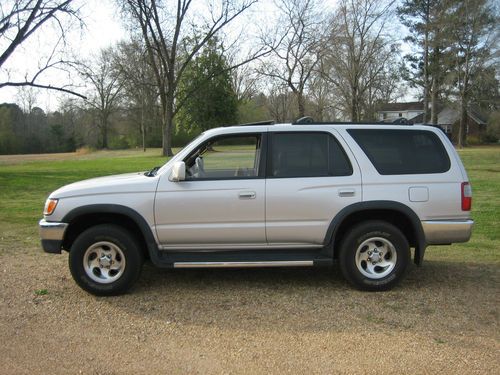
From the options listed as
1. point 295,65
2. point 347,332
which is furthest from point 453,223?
point 295,65

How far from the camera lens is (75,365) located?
3.63 meters

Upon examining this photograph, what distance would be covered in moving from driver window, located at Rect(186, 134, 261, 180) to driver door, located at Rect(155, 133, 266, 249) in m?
0.09

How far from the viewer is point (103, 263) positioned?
203 inches

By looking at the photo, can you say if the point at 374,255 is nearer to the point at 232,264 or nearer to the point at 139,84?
the point at 232,264

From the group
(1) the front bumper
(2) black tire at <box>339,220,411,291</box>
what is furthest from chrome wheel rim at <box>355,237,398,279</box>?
(1) the front bumper

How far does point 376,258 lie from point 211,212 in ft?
6.06

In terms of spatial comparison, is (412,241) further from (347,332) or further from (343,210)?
(347,332)

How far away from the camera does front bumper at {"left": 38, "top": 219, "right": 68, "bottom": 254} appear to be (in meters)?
5.08

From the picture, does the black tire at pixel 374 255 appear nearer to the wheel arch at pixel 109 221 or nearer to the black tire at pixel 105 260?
the wheel arch at pixel 109 221

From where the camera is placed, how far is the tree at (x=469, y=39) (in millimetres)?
46844

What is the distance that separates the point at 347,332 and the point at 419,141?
2.31 m

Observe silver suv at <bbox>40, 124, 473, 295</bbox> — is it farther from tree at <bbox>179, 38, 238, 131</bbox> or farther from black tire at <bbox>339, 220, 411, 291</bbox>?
tree at <bbox>179, 38, 238, 131</bbox>

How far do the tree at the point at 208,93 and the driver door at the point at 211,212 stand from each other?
138ft

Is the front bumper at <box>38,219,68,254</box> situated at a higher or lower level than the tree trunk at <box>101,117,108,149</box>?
lower
